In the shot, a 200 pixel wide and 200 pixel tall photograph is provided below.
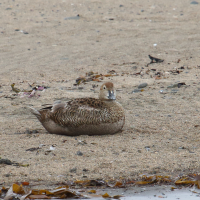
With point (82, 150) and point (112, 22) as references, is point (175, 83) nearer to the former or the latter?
point (82, 150)

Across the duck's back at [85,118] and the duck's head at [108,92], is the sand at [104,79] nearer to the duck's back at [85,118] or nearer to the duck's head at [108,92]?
the duck's back at [85,118]

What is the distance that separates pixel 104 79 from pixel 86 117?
3.24 meters

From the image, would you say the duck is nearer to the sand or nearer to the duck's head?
the duck's head

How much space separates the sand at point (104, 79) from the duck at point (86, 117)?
115 millimetres

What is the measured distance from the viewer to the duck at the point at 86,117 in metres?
4.98

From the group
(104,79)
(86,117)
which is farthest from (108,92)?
(104,79)

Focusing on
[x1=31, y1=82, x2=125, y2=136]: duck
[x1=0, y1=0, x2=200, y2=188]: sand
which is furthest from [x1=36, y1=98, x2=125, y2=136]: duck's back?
[x1=0, y1=0, x2=200, y2=188]: sand

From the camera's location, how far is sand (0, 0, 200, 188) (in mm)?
4234

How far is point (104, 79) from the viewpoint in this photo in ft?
26.7

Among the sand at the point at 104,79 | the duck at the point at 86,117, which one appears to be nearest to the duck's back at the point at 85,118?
the duck at the point at 86,117

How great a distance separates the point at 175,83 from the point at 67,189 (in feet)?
14.4

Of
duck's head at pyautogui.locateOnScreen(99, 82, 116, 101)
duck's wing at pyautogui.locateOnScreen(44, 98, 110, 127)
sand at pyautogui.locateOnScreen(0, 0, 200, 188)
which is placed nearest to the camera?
sand at pyautogui.locateOnScreen(0, 0, 200, 188)

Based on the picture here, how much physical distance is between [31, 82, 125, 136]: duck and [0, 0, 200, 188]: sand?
115 millimetres

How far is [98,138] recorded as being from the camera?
16.4 feet
